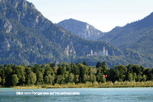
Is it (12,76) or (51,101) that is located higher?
(12,76)

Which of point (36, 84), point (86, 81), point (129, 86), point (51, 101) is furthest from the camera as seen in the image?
point (86, 81)

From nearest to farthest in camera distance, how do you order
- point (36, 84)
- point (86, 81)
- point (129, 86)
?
point (129, 86) < point (36, 84) < point (86, 81)

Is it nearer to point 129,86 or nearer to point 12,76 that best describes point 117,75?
point 129,86

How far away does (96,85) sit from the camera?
17512 centimetres

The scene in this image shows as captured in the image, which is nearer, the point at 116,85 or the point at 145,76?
the point at 116,85

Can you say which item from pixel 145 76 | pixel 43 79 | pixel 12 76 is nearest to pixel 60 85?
pixel 43 79

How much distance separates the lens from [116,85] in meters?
172

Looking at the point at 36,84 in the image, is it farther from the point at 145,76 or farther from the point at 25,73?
the point at 145,76

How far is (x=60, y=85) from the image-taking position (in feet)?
586

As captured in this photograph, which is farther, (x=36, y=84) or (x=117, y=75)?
(x=117, y=75)

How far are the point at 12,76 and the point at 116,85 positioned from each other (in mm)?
58432

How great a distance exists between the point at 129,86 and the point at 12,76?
214 feet

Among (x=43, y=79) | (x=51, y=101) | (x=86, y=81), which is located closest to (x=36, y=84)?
(x=43, y=79)

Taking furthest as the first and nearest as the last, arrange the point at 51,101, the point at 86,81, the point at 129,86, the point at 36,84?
the point at 86,81, the point at 36,84, the point at 129,86, the point at 51,101
